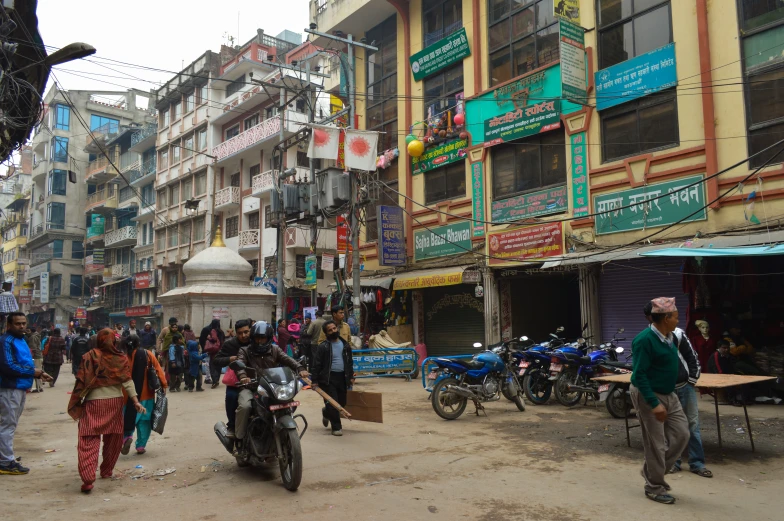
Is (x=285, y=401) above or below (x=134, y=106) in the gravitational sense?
below

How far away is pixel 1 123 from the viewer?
9859 millimetres

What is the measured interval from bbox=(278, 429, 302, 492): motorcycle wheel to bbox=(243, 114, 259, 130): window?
2919cm

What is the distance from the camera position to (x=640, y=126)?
44.5ft

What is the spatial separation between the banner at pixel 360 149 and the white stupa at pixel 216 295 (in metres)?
5.30

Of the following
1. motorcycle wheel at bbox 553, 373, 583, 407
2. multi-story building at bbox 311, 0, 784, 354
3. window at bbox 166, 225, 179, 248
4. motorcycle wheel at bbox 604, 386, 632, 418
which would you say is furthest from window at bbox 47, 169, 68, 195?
motorcycle wheel at bbox 604, 386, 632, 418

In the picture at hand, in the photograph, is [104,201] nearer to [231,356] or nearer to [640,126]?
[640,126]

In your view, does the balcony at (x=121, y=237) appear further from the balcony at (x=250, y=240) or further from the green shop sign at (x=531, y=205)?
the green shop sign at (x=531, y=205)

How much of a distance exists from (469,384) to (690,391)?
4420mm

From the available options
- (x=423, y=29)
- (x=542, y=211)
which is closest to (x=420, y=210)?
(x=542, y=211)

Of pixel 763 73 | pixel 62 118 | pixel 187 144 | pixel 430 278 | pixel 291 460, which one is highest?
pixel 62 118

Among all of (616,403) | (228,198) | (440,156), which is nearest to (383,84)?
(440,156)

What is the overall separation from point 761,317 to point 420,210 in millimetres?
10202

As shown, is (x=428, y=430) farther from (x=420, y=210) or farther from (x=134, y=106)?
(x=134, y=106)

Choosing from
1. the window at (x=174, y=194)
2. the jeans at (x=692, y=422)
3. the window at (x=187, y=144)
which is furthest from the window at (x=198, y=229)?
the jeans at (x=692, y=422)
